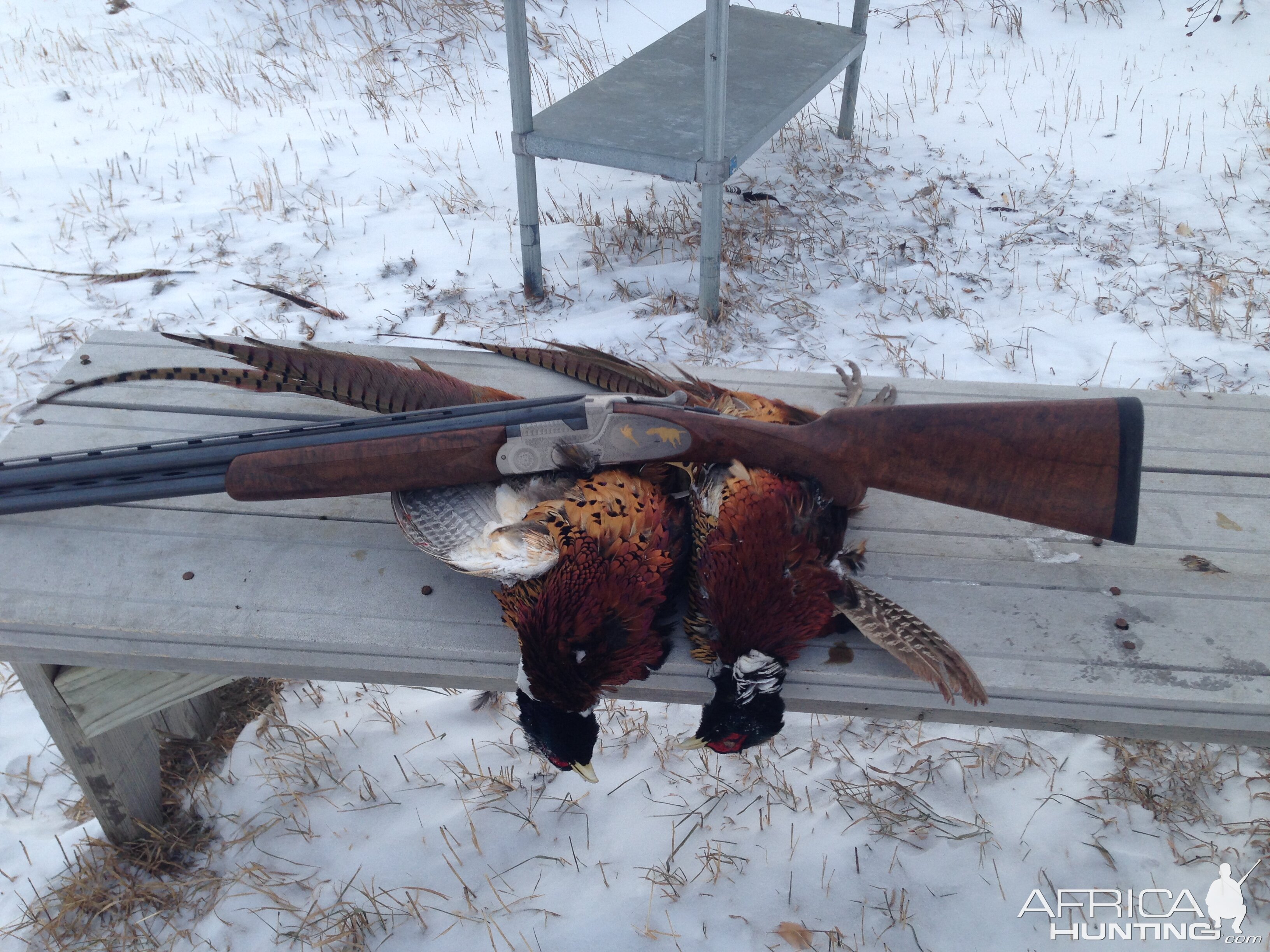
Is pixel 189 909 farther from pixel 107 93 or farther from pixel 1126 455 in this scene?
pixel 107 93

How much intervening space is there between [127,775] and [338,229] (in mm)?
3250

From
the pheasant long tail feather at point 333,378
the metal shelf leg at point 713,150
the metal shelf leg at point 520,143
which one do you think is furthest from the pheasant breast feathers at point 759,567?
the metal shelf leg at point 520,143

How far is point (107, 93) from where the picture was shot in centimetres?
634

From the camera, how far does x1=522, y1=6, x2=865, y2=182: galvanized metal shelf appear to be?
371 cm

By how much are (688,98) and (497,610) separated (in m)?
3.14

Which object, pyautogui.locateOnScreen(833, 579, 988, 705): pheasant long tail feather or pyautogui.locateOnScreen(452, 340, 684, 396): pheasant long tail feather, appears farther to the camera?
pyautogui.locateOnScreen(452, 340, 684, 396): pheasant long tail feather

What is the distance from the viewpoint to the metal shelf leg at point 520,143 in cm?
365

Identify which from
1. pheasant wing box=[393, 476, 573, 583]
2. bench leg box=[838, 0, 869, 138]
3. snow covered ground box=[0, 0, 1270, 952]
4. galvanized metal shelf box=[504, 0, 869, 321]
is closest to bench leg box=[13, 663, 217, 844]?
snow covered ground box=[0, 0, 1270, 952]

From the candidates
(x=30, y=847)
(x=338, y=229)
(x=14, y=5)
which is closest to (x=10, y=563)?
(x=30, y=847)

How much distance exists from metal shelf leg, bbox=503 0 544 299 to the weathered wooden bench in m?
2.02

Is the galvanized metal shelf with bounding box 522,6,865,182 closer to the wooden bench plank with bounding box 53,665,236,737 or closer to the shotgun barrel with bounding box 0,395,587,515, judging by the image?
the shotgun barrel with bounding box 0,395,587,515

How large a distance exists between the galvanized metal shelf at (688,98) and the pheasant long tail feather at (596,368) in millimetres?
1493

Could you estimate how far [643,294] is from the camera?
4.23 meters

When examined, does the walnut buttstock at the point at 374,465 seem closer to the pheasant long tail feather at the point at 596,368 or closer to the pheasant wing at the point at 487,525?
the pheasant wing at the point at 487,525
